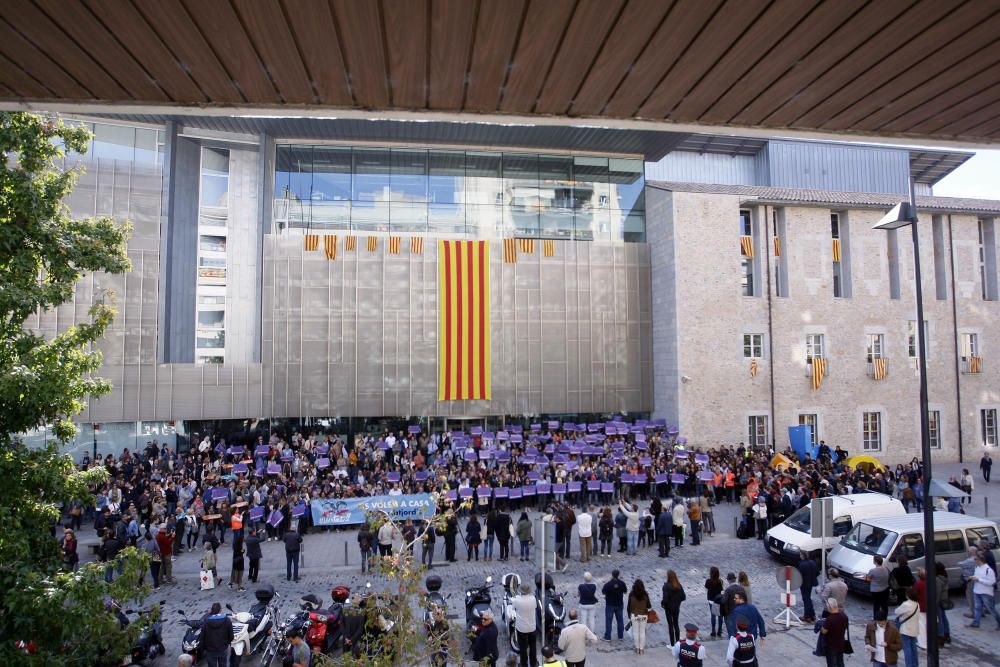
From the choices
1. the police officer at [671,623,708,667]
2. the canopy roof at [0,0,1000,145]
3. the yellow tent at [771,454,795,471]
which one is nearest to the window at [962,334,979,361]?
the yellow tent at [771,454,795,471]

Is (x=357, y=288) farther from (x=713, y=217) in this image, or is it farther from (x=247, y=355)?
(x=713, y=217)

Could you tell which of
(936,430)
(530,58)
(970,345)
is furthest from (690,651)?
(970,345)

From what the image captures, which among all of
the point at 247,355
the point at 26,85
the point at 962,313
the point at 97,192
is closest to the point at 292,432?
the point at 247,355

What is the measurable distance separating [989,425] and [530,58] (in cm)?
3921

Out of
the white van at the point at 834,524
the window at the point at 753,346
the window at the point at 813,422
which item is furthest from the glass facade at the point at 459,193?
the white van at the point at 834,524

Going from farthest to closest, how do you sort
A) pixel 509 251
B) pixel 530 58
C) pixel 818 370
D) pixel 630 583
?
pixel 509 251 < pixel 818 370 < pixel 630 583 < pixel 530 58

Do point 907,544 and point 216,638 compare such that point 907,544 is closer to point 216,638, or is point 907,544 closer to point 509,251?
point 216,638

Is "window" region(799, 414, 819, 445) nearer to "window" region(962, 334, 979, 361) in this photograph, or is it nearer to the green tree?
"window" region(962, 334, 979, 361)

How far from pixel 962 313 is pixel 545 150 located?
2423 centimetres

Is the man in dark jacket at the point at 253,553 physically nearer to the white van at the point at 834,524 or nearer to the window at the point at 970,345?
the white van at the point at 834,524

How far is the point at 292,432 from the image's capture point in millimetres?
29328

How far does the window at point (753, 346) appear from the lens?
29.1m

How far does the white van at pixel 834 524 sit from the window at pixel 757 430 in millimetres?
13107

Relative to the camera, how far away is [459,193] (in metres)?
31.3
